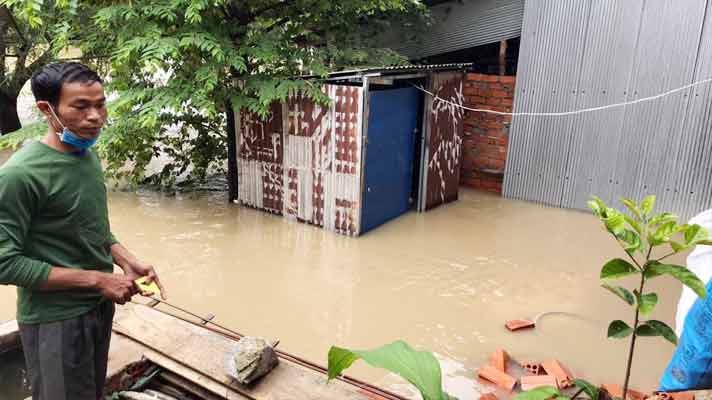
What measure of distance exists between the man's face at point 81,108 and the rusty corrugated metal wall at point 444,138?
5.64 meters

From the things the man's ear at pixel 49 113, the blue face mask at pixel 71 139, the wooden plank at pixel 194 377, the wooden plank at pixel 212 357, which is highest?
the man's ear at pixel 49 113

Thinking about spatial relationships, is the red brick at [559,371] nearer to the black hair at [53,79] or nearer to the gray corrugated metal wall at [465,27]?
the black hair at [53,79]

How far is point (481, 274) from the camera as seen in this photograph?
5.85 meters

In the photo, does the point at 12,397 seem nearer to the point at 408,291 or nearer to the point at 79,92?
the point at 79,92

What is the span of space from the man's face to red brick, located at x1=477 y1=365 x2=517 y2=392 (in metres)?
3.13

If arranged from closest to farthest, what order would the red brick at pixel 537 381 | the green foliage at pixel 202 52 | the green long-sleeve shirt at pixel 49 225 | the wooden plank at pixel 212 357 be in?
1. the green long-sleeve shirt at pixel 49 225
2. the wooden plank at pixel 212 357
3. the red brick at pixel 537 381
4. the green foliage at pixel 202 52

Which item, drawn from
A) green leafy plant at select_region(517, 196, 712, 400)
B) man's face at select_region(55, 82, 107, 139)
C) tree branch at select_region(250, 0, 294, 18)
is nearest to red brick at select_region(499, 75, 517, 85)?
tree branch at select_region(250, 0, 294, 18)

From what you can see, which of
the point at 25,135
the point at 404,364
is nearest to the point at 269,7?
the point at 25,135

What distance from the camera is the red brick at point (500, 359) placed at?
165 inches

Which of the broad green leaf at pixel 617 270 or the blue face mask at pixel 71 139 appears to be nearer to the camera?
the blue face mask at pixel 71 139

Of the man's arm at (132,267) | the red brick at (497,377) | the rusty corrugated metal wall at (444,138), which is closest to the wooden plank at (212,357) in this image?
the man's arm at (132,267)

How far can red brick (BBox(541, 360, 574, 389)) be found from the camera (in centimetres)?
398

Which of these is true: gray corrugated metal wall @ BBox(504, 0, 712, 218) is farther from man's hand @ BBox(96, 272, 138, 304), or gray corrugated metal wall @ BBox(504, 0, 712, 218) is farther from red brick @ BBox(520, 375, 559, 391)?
man's hand @ BBox(96, 272, 138, 304)

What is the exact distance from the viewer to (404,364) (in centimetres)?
177
